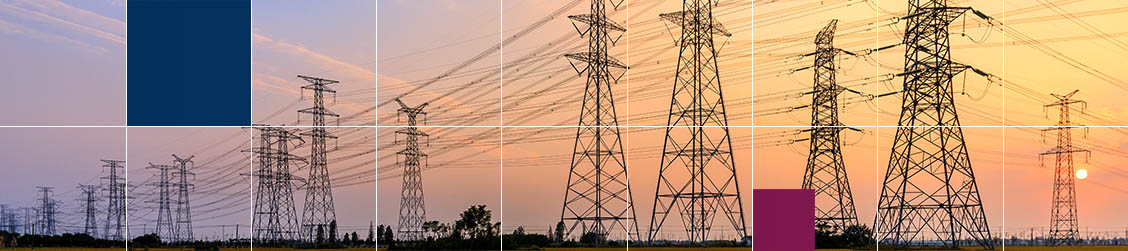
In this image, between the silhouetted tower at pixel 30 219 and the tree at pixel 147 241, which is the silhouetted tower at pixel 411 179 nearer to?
the tree at pixel 147 241

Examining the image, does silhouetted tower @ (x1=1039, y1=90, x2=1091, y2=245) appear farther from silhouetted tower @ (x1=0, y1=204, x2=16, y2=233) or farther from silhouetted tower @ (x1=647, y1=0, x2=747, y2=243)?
silhouetted tower @ (x1=0, y1=204, x2=16, y2=233)

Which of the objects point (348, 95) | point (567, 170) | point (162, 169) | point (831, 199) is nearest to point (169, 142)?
point (162, 169)

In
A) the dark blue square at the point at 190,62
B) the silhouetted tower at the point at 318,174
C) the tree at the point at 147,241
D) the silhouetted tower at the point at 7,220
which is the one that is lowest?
the tree at the point at 147,241

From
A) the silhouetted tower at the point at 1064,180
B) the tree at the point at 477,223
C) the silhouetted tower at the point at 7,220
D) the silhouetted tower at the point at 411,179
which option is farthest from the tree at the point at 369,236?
the silhouetted tower at the point at 1064,180

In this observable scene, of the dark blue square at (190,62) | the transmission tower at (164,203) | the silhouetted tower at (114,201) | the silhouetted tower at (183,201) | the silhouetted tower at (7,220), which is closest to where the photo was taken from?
the dark blue square at (190,62)

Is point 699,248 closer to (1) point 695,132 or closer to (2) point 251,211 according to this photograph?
(1) point 695,132

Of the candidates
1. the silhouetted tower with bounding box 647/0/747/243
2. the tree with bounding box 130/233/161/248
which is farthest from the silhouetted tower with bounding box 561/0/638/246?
the tree with bounding box 130/233/161/248

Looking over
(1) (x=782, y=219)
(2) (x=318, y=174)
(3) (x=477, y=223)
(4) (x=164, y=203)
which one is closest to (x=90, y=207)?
(4) (x=164, y=203)
